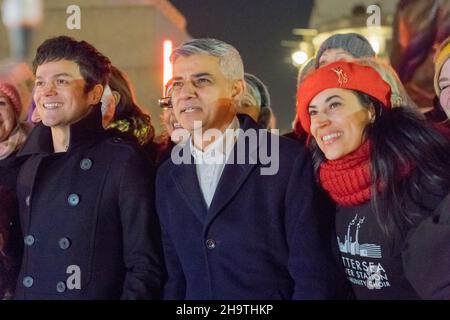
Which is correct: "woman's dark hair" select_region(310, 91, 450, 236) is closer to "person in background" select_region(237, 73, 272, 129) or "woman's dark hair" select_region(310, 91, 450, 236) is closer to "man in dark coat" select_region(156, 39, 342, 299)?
"man in dark coat" select_region(156, 39, 342, 299)

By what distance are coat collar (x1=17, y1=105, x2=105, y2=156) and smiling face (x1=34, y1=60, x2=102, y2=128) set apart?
1.7 inches

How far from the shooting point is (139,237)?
7.98 ft

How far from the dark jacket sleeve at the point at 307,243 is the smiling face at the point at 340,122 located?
173mm

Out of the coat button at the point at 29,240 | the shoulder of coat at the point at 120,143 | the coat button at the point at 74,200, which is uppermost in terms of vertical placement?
the shoulder of coat at the point at 120,143

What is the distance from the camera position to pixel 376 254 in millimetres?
2283

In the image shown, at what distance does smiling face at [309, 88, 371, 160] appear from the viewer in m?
2.33

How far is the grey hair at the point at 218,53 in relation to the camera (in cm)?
247

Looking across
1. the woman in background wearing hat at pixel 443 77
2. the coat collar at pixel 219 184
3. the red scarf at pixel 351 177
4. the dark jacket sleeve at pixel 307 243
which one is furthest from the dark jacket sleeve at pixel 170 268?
the woman in background wearing hat at pixel 443 77

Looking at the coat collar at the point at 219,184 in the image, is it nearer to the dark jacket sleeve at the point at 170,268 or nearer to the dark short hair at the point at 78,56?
the dark jacket sleeve at the point at 170,268

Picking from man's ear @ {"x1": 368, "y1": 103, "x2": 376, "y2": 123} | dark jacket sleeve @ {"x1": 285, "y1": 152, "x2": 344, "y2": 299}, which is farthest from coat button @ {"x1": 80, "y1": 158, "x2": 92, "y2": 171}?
man's ear @ {"x1": 368, "y1": 103, "x2": 376, "y2": 123}

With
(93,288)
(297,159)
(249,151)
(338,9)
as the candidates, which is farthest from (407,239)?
(93,288)

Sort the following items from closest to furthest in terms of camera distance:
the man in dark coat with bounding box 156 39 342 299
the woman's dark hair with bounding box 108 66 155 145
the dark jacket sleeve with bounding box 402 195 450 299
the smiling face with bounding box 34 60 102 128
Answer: the dark jacket sleeve with bounding box 402 195 450 299
the man in dark coat with bounding box 156 39 342 299
the smiling face with bounding box 34 60 102 128
the woman's dark hair with bounding box 108 66 155 145
